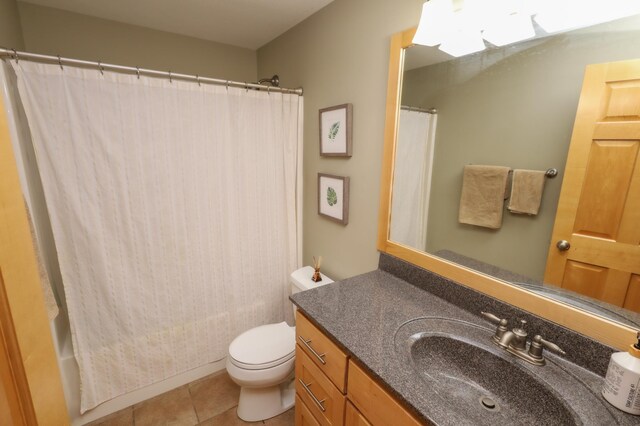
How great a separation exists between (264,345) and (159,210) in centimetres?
99

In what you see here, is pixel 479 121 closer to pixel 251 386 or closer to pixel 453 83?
pixel 453 83

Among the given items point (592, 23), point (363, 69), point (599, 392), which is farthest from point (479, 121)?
point (599, 392)

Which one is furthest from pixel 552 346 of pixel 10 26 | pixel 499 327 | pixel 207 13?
pixel 10 26

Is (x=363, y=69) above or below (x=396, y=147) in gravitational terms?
above

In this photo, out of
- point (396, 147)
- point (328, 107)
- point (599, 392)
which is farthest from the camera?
point (328, 107)

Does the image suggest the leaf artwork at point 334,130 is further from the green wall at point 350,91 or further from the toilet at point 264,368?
the toilet at point 264,368

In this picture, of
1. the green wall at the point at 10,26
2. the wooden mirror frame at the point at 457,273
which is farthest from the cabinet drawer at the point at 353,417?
the green wall at the point at 10,26

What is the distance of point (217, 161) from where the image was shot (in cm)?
179

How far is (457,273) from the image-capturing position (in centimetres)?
116

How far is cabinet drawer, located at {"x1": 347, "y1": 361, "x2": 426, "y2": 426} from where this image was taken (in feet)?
2.50

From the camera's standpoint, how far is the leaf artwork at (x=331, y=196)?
1.76 metres

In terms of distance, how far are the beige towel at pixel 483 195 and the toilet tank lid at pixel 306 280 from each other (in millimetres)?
939

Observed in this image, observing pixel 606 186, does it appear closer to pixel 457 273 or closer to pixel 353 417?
pixel 457 273

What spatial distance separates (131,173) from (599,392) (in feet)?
6.78
